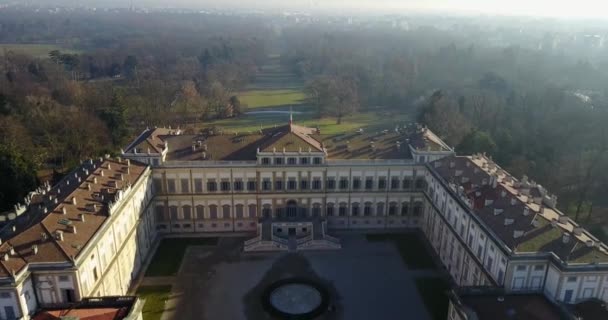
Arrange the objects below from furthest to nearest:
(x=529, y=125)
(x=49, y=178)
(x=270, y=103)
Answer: (x=270, y=103), (x=529, y=125), (x=49, y=178)

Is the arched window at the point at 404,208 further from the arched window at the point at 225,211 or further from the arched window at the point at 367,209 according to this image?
the arched window at the point at 225,211

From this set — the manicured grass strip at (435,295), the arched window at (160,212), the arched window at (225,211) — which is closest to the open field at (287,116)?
the arched window at (225,211)

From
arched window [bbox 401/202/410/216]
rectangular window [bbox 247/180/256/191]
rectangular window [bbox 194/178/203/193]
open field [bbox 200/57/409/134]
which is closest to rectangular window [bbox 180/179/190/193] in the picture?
rectangular window [bbox 194/178/203/193]

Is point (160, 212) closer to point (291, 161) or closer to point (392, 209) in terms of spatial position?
point (291, 161)

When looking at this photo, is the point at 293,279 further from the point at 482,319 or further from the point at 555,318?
the point at 555,318

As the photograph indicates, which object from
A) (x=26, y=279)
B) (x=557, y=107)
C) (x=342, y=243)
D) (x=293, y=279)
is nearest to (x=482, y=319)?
(x=293, y=279)

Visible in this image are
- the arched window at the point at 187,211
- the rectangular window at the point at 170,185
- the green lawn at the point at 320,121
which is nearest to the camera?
the rectangular window at the point at 170,185

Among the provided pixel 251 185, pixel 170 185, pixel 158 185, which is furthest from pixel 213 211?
pixel 158 185
